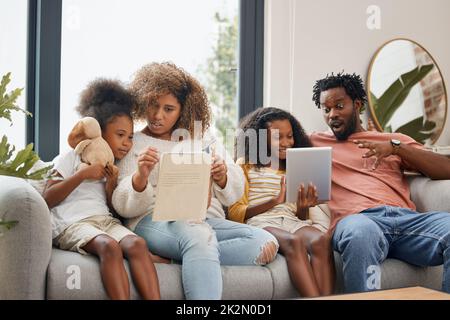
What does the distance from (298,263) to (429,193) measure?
73 centimetres

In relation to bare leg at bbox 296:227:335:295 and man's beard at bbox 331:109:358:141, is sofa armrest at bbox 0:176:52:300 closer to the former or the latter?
bare leg at bbox 296:227:335:295

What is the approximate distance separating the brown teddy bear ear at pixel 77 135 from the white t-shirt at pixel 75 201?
33 millimetres

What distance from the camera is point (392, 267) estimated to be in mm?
2020

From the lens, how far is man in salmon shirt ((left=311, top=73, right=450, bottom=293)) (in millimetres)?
1955

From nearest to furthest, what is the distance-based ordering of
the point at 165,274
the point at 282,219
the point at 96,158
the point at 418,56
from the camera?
the point at 165,274
the point at 96,158
the point at 282,219
the point at 418,56

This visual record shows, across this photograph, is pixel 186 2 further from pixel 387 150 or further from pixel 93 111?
pixel 387 150

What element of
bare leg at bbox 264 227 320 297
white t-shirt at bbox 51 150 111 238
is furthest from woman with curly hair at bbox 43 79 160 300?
bare leg at bbox 264 227 320 297

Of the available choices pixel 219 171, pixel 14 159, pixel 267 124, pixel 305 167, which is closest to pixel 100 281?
pixel 14 159

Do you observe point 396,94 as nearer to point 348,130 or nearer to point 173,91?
point 348,130

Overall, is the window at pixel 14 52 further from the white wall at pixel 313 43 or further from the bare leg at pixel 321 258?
the bare leg at pixel 321 258

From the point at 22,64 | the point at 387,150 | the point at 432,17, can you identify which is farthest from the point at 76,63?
the point at 432,17

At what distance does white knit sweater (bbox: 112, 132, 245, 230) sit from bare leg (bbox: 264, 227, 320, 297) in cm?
26
